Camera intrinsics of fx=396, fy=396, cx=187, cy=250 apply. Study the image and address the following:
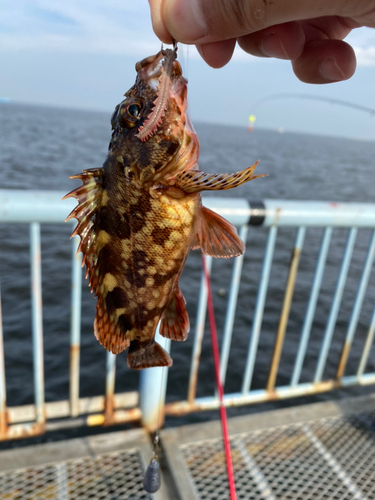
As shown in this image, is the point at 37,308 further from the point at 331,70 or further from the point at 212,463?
the point at 331,70

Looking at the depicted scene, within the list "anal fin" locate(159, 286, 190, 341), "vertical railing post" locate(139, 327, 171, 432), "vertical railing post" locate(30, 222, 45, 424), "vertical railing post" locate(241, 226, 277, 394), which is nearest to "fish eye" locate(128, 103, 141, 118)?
"anal fin" locate(159, 286, 190, 341)

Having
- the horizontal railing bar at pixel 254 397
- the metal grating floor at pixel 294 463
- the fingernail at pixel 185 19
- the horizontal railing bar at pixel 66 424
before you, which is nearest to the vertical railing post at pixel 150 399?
the horizontal railing bar at pixel 66 424

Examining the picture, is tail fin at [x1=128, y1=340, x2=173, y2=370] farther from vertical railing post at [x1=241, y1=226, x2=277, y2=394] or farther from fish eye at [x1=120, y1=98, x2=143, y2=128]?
vertical railing post at [x1=241, y1=226, x2=277, y2=394]

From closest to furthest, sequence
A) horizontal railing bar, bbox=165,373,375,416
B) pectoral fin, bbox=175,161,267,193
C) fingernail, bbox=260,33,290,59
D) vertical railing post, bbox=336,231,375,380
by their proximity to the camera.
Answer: pectoral fin, bbox=175,161,267,193 < fingernail, bbox=260,33,290,59 < horizontal railing bar, bbox=165,373,375,416 < vertical railing post, bbox=336,231,375,380

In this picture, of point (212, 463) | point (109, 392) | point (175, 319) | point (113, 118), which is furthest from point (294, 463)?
point (113, 118)

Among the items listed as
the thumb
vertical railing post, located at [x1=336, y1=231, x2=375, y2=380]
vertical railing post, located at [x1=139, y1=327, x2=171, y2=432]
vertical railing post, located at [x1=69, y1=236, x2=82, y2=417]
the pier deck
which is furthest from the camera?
vertical railing post, located at [x1=336, y1=231, x2=375, y2=380]

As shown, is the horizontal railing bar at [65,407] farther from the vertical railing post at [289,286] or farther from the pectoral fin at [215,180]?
the pectoral fin at [215,180]
